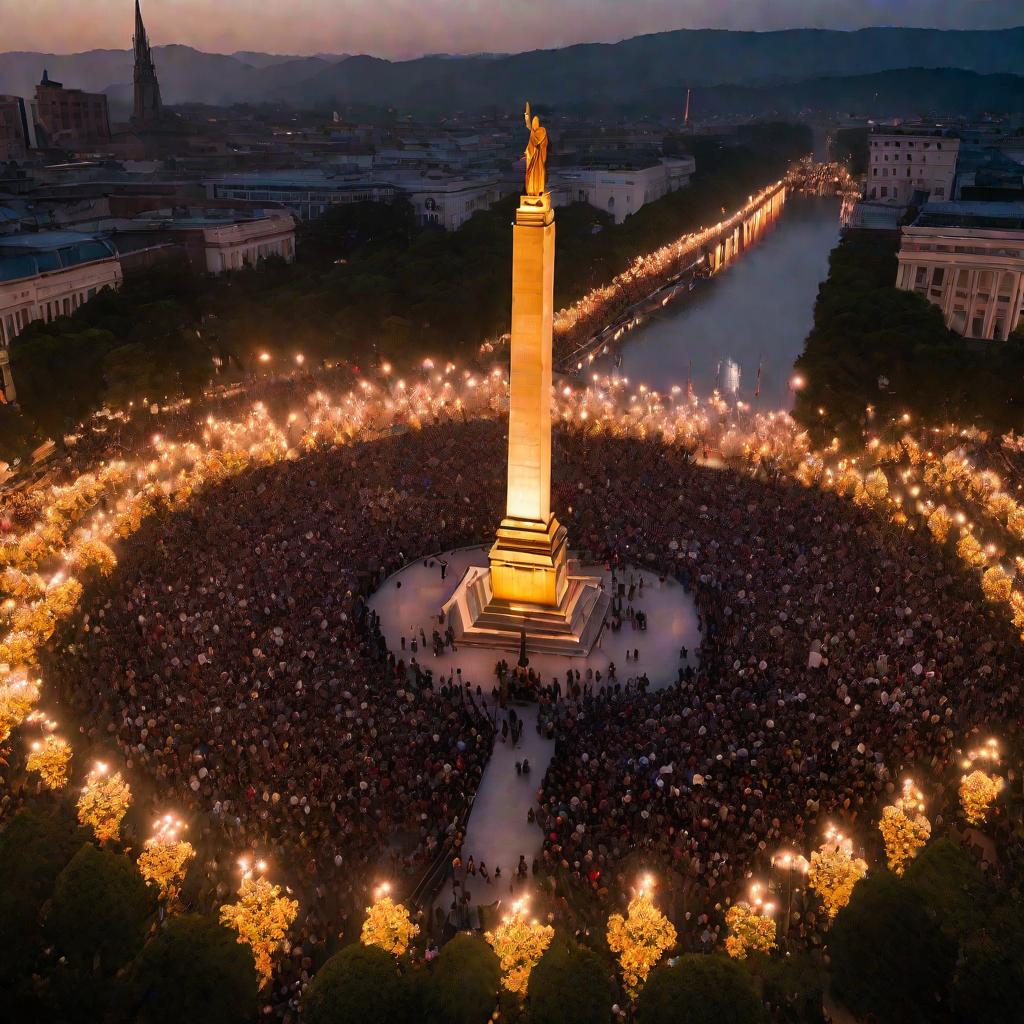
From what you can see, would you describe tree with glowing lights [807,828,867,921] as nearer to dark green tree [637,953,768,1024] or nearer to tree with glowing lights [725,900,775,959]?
tree with glowing lights [725,900,775,959]

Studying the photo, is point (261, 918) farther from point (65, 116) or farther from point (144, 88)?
point (144, 88)

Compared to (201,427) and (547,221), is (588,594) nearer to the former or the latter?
(547,221)

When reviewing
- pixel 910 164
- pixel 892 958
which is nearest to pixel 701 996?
pixel 892 958

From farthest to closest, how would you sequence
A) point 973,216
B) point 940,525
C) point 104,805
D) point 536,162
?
1. point 973,216
2. point 940,525
3. point 536,162
4. point 104,805

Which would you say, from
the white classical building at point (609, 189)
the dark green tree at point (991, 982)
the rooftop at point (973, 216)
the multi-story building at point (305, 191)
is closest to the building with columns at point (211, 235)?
the multi-story building at point (305, 191)

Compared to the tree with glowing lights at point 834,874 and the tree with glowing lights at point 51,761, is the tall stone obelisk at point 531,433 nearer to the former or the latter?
the tree with glowing lights at point 834,874

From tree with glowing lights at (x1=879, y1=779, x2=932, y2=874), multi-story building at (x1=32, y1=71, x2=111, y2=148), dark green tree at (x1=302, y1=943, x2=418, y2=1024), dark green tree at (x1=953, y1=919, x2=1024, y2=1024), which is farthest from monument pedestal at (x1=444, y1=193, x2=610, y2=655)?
multi-story building at (x1=32, y1=71, x2=111, y2=148)

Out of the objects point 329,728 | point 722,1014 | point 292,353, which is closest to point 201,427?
point 292,353
